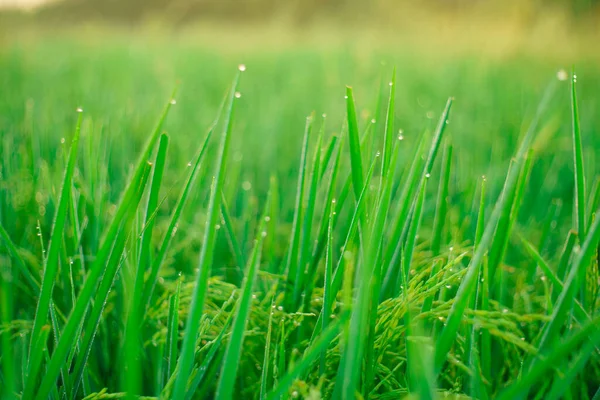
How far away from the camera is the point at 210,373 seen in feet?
1.06

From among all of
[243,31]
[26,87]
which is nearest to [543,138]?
[26,87]

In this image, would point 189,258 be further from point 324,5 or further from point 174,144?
point 324,5

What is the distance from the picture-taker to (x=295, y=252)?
0.38 metres

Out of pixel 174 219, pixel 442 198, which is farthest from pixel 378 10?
pixel 174 219

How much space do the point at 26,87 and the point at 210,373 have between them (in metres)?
1.50

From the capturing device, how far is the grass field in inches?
10.2

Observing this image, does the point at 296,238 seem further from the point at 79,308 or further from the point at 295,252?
the point at 79,308

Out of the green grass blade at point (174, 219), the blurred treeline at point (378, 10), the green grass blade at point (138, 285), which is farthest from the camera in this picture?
the blurred treeline at point (378, 10)

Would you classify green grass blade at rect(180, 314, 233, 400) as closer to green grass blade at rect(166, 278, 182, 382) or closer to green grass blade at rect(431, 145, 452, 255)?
green grass blade at rect(166, 278, 182, 382)

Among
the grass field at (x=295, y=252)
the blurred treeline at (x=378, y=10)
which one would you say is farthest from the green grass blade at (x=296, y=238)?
the blurred treeline at (x=378, y=10)

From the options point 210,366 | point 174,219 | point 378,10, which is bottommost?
point 210,366

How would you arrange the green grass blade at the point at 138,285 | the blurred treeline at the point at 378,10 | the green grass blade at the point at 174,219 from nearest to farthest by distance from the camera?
1. the green grass blade at the point at 138,285
2. the green grass blade at the point at 174,219
3. the blurred treeline at the point at 378,10

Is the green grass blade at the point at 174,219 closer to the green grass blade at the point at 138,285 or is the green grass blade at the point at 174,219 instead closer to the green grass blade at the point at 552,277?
the green grass blade at the point at 138,285

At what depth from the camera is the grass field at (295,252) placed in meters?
0.26
